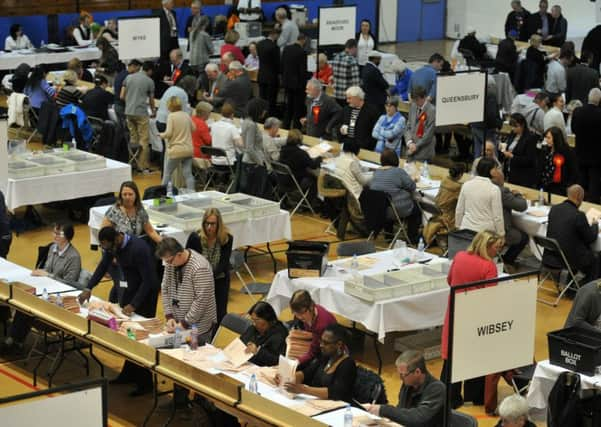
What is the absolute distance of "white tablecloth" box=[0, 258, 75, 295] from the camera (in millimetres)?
9922

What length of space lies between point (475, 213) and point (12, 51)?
12588 mm

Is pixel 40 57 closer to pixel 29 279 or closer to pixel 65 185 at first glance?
pixel 65 185

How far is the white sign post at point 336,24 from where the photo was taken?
1988cm

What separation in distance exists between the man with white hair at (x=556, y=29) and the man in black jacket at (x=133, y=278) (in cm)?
1495

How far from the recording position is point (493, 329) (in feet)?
22.6

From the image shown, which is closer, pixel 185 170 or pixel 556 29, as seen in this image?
pixel 185 170

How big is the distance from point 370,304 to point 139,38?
400 inches

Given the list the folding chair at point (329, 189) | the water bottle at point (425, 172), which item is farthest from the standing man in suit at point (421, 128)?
the folding chair at point (329, 189)

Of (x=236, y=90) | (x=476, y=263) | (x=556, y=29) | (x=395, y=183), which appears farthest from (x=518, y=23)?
(x=476, y=263)

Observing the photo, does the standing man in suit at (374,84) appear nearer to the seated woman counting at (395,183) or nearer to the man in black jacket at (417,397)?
the seated woman counting at (395,183)

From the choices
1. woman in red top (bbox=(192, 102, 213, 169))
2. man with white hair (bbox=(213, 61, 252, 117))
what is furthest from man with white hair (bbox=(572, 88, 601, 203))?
man with white hair (bbox=(213, 61, 252, 117))

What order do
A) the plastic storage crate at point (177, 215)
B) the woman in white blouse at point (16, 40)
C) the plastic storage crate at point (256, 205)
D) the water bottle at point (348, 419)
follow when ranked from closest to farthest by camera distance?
the water bottle at point (348, 419), the plastic storage crate at point (177, 215), the plastic storage crate at point (256, 205), the woman in white blouse at point (16, 40)

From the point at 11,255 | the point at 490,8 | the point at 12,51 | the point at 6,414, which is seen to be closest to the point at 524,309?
the point at 6,414

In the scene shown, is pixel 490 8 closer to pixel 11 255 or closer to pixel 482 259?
pixel 11 255
